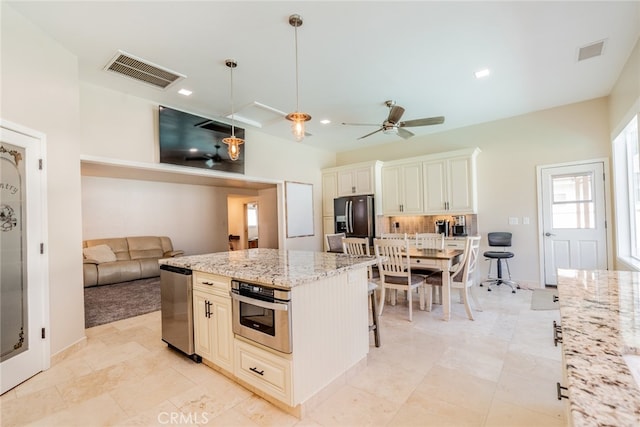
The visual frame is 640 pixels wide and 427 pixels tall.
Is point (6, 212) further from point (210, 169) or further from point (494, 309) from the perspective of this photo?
point (494, 309)

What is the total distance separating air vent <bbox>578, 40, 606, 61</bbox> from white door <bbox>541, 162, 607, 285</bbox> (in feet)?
6.57

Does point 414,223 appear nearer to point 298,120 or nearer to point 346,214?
point 346,214

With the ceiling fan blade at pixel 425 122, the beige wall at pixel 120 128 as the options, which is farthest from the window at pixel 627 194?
the beige wall at pixel 120 128

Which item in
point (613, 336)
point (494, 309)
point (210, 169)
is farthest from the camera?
point (210, 169)

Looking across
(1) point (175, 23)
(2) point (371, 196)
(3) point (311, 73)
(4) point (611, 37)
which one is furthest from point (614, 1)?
(2) point (371, 196)

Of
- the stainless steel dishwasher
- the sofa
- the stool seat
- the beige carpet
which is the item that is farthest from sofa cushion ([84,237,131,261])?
the beige carpet

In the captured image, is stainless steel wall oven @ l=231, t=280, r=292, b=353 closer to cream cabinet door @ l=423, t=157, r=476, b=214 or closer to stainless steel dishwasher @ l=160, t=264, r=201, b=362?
stainless steel dishwasher @ l=160, t=264, r=201, b=362

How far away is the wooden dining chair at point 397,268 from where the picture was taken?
3494 mm

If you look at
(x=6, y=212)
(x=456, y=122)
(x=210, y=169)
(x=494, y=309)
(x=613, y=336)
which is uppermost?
(x=456, y=122)

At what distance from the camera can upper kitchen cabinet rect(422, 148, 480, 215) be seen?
519cm

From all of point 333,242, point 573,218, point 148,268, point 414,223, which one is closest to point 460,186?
point 414,223

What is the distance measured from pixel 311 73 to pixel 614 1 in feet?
8.79

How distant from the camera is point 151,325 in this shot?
352 centimetres

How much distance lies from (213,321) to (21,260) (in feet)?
5.44
